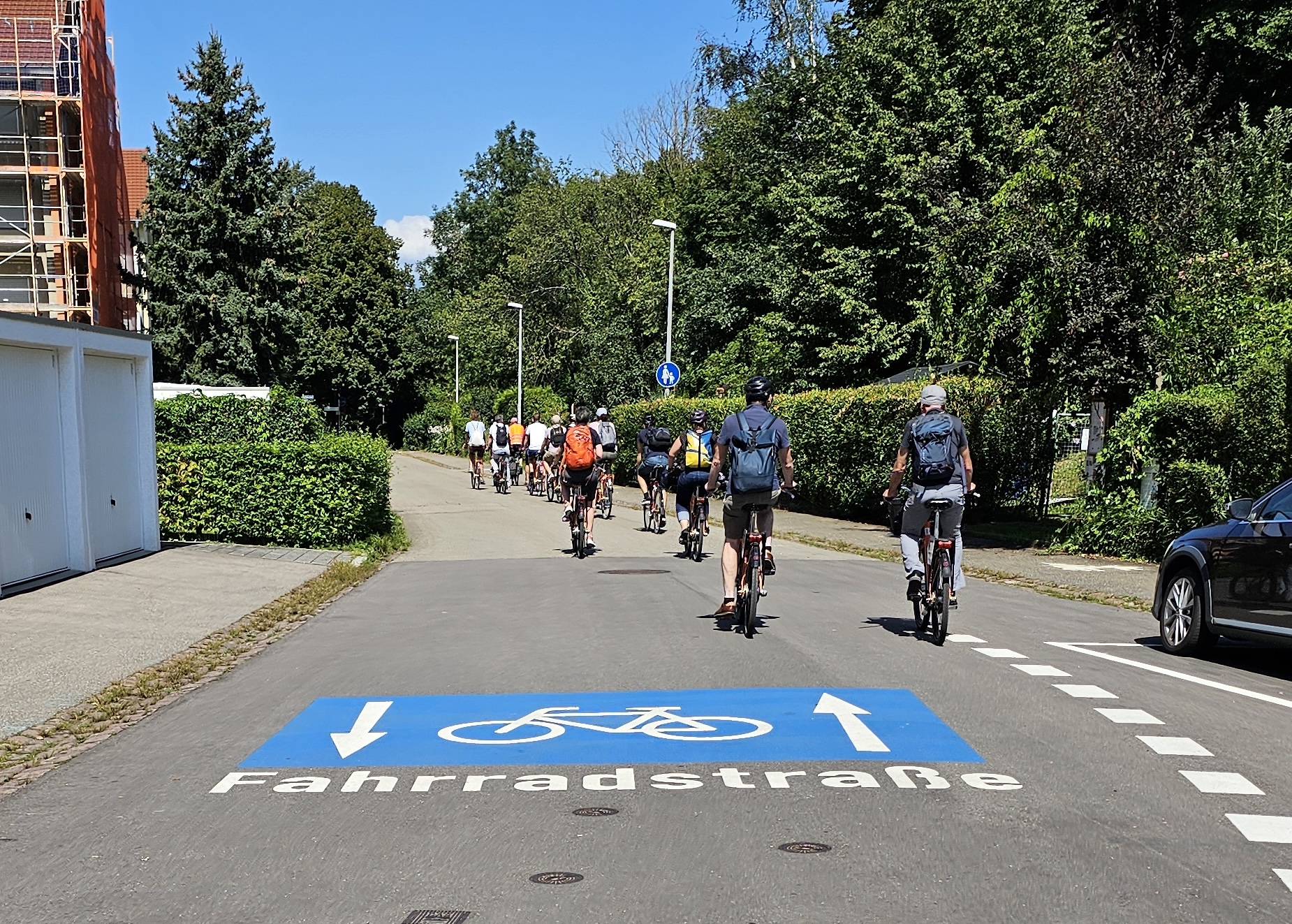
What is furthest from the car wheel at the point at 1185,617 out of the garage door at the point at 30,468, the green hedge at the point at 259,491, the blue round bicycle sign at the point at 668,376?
the blue round bicycle sign at the point at 668,376

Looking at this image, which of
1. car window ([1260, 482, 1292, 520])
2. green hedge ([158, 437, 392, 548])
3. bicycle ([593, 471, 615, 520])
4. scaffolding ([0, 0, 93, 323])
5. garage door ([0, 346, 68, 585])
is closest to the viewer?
car window ([1260, 482, 1292, 520])

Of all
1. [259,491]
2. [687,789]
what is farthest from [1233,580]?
[259,491]

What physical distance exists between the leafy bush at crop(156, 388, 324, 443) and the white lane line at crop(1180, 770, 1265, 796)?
14968mm

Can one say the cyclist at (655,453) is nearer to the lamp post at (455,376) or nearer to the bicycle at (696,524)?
the bicycle at (696,524)

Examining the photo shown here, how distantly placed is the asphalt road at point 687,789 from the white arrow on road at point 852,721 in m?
0.04

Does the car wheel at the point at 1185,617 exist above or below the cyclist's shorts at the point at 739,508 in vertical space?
below

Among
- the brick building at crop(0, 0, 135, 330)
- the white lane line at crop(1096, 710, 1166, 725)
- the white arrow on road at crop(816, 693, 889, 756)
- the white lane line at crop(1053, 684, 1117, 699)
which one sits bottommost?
the white lane line at crop(1053, 684, 1117, 699)

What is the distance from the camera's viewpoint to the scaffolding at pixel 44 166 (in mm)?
42469

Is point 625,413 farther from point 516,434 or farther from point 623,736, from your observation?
point 623,736

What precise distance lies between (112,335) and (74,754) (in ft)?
32.8

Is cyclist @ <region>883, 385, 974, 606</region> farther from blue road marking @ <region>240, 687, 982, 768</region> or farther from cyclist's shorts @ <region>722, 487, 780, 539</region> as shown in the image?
blue road marking @ <region>240, 687, 982, 768</region>

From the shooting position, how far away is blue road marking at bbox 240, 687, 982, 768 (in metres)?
6.65

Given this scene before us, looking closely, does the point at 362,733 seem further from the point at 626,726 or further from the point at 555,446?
the point at 555,446

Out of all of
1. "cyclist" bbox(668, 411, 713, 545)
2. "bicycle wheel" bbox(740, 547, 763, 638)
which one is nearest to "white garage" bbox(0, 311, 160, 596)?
"cyclist" bbox(668, 411, 713, 545)
